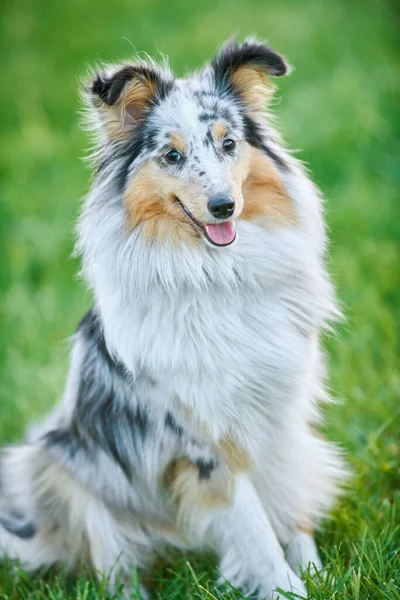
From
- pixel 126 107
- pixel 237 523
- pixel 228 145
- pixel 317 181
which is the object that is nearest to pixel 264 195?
pixel 228 145

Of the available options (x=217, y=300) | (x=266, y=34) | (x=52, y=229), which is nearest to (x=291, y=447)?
(x=217, y=300)

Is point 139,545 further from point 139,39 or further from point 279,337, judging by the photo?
point 139,39

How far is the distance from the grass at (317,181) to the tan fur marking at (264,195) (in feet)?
3.61

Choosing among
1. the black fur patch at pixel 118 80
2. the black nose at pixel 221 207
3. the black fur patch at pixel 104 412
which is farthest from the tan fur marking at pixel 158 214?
the black fur patch at pixel 104 412

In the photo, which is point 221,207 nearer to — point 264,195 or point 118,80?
point 264,195

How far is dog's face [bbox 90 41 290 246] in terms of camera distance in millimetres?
3074

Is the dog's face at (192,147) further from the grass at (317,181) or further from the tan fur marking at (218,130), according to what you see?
the grass at (317,181)

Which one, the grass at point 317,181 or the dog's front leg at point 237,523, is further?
the grass at point 317,181

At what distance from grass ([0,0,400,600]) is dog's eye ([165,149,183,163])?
0.94 meters

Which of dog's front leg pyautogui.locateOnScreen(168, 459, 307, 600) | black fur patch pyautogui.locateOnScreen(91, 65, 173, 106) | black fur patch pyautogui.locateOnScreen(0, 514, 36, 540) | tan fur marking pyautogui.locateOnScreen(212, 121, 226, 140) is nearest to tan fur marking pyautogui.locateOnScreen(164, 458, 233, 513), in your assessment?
dog's front leg pyautogui.locateOnScreen(168, 459, 307, 600)

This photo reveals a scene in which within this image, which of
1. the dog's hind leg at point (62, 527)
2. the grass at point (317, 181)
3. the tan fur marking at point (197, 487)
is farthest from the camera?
the grass at point (317, 181)

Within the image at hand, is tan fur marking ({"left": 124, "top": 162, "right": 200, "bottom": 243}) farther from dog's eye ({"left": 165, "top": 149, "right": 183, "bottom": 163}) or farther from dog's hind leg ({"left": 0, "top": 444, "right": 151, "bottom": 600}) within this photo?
dog's hind leg ({"left": 0, "top": 444, "right": 151, "bottom": 600})

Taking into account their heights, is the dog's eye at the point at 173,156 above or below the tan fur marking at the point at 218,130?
below

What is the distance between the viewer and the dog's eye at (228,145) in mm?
3174
